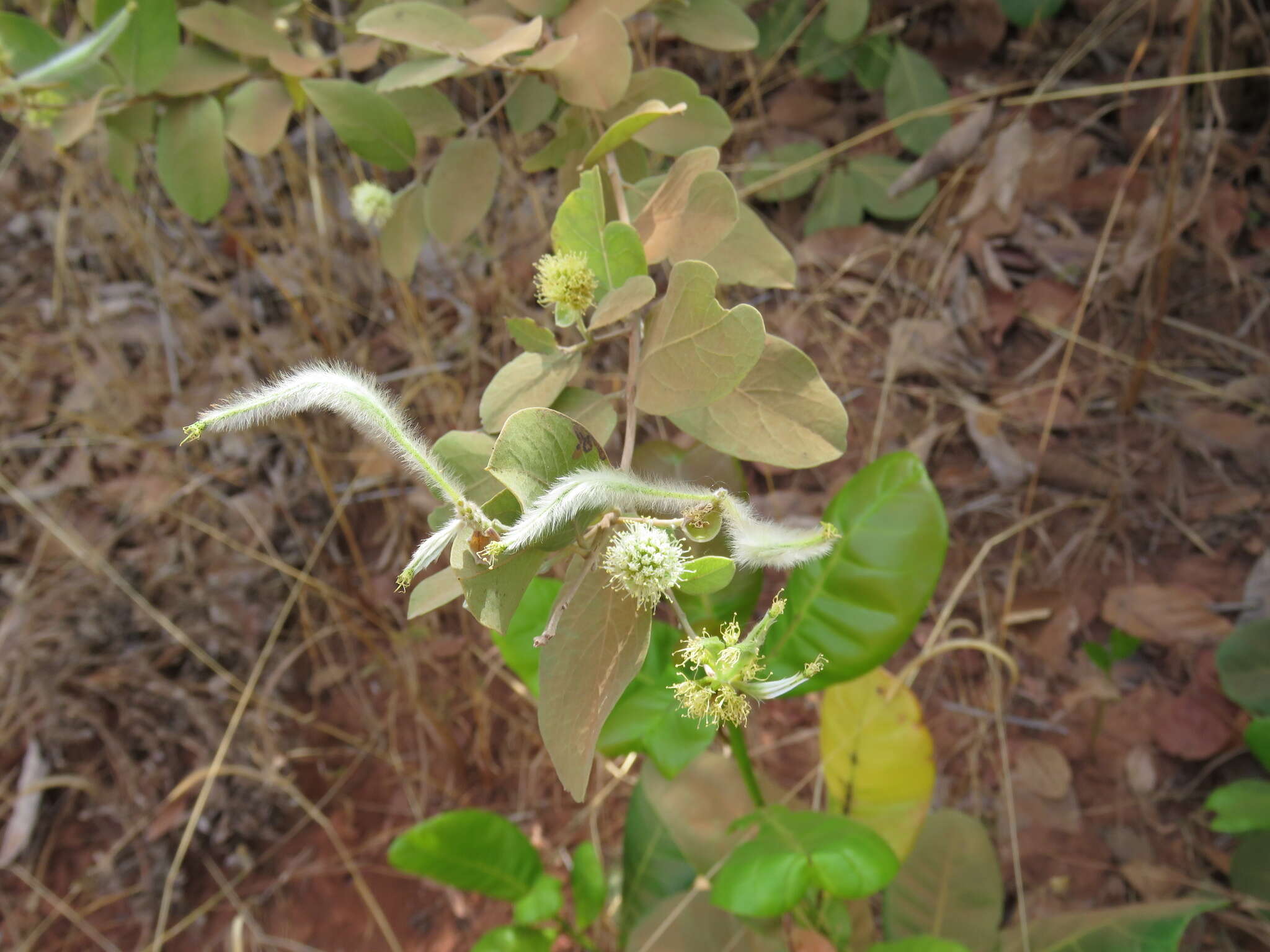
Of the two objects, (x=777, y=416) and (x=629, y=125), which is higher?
(x=629, y=125)

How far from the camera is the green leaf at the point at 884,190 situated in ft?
5.56

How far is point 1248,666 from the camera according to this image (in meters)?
1.25

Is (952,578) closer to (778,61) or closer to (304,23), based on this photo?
(778,61)

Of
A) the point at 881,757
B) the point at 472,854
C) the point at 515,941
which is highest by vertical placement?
the point at 881,757

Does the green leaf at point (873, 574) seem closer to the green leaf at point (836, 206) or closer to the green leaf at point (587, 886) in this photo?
the green leaf at point (587, 886)

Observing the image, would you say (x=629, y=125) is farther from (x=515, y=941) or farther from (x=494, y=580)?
(x=515, y=941)

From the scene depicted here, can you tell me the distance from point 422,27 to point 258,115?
46 cm

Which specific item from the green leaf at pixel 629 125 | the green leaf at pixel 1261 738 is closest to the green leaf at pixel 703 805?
the green leaf at pixel 1261 738

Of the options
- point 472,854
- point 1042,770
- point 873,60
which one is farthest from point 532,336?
point 873,60

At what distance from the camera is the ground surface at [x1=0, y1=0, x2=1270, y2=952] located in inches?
58.6

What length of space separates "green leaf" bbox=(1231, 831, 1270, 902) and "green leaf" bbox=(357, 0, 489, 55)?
1.41 meters

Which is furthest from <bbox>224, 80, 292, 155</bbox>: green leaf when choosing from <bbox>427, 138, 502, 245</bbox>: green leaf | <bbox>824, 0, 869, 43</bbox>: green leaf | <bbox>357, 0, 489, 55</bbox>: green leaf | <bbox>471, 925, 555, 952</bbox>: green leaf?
<bbox>471, 925, 555, 952</bbox>: green leaf

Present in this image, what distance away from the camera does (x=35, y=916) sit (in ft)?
5.90

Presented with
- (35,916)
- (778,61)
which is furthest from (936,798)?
(35,916)
